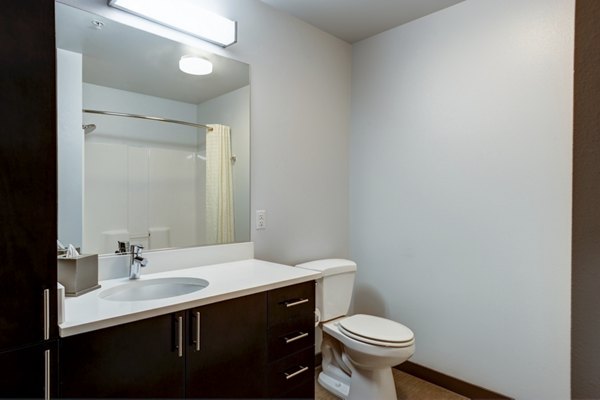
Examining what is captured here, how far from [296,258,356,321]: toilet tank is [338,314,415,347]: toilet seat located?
13cm

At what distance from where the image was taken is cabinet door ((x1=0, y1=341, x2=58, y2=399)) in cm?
85

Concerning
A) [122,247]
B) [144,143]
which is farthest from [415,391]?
[144,143]

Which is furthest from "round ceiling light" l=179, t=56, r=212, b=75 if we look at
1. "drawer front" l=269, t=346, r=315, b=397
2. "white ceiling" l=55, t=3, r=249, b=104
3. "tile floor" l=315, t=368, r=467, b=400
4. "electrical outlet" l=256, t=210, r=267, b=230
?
"tile floor" l=315, t=368, r=467, b=400

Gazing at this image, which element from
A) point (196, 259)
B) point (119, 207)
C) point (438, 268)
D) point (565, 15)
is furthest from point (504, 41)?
point (119, 207)

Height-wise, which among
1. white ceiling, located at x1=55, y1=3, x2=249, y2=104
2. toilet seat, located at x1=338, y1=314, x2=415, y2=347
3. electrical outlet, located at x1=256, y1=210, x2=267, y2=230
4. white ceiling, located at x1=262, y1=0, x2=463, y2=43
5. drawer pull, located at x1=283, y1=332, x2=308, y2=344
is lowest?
toilet seat, located at x1=338, y1=314, x2=415, y2=347

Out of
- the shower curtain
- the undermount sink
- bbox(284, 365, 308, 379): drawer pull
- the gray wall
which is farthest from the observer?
the shower curtain

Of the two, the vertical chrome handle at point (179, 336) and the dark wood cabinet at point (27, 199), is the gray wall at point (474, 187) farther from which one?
the dark wood cabinet at point (27, 199)

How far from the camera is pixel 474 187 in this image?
205cm

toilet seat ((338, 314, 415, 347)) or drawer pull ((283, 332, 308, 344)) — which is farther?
toilet seat ((338, 314, 415, 347))

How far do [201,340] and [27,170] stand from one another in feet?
2.48

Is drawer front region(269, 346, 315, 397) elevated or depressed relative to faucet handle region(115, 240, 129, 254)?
depressed

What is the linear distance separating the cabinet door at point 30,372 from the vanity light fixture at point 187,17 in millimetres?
1390

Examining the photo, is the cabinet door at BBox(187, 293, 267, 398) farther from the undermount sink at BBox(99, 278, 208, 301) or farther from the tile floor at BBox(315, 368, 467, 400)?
the tile floor at BBox(315, 368, 467, 400)

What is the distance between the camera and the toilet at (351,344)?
1786 mm
